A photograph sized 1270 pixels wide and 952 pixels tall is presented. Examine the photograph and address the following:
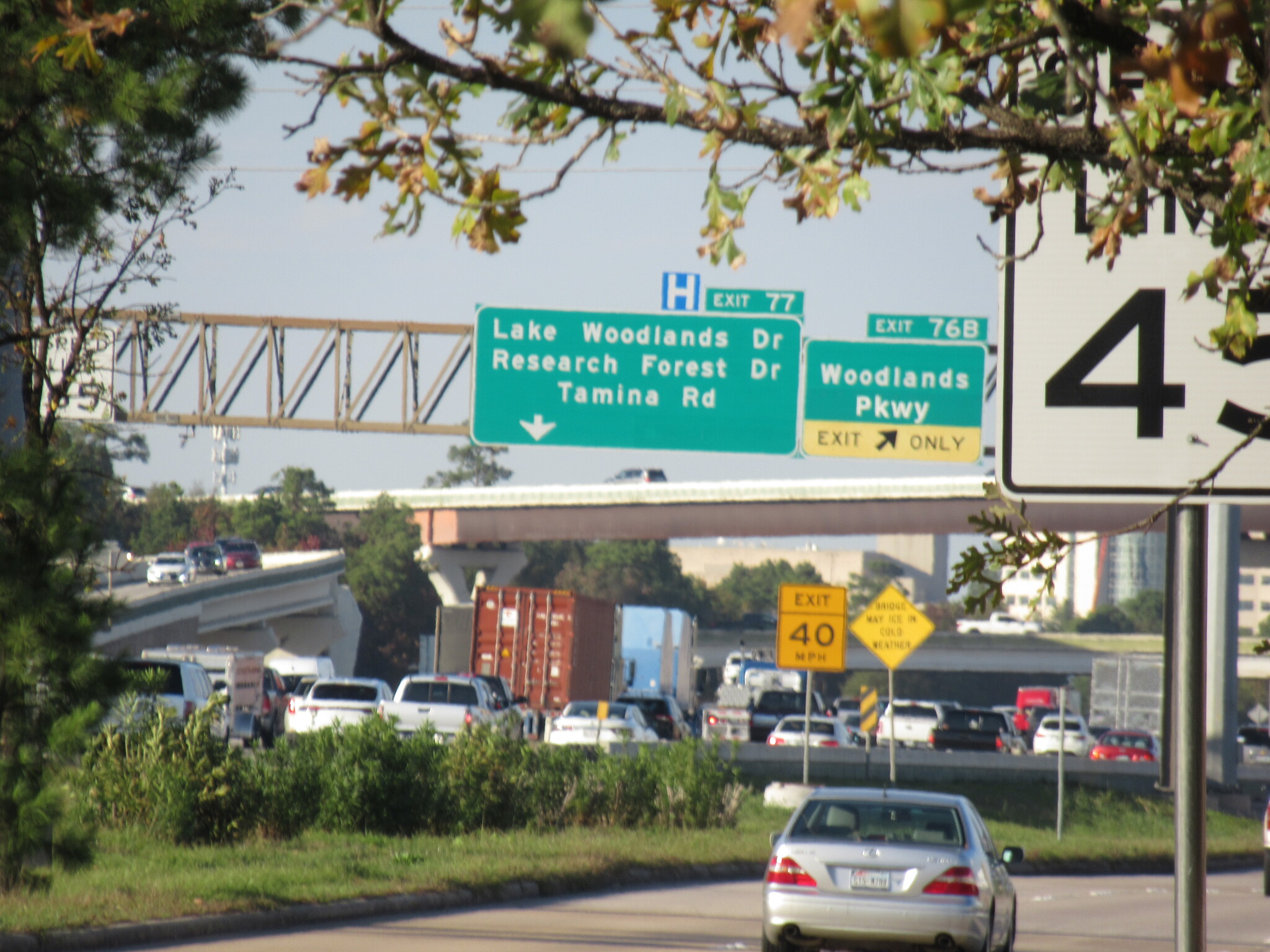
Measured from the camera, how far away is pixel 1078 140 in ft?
12.6

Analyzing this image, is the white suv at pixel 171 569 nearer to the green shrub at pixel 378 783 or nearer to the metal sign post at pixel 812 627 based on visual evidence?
the metal sign post at pixel 812 627

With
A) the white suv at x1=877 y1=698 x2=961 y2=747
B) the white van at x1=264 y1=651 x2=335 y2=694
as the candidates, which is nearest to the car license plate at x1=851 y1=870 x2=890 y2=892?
the white suv at x1=877 y1=698 x2=961 y2=747

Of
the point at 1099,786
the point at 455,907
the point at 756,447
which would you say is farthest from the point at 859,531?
the point at 455,907

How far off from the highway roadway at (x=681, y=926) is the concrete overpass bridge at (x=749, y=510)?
42518 millimetres

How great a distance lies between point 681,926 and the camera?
46.9ft

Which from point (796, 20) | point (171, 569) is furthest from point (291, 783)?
point (171, 569)

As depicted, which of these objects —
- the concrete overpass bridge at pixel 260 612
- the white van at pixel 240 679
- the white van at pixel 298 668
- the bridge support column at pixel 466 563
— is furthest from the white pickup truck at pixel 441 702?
the bridge support column at pixel 466 563

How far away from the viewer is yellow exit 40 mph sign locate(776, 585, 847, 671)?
22859 mm

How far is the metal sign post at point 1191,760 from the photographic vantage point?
3.27 metres

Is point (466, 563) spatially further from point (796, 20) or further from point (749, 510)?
point (796, 20)

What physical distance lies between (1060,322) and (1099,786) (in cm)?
3131

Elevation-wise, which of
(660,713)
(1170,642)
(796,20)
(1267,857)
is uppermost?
(796,20)

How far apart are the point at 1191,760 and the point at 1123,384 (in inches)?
32.4

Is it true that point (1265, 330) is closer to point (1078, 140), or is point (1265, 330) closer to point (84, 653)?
point (1078, 140)
